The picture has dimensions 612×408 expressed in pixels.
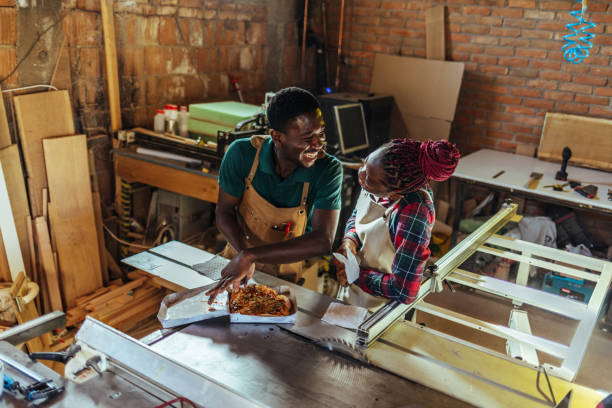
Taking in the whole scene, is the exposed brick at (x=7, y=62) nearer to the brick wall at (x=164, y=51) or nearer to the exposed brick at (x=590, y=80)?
the brick wall at (x=164, y=51)

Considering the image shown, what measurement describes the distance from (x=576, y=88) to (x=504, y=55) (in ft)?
2.25

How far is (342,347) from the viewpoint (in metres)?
1.44

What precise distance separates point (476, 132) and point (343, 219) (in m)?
1.82

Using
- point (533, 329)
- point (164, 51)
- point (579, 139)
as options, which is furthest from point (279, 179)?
point (579, 139)

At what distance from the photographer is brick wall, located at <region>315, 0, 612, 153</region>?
4.32 metres

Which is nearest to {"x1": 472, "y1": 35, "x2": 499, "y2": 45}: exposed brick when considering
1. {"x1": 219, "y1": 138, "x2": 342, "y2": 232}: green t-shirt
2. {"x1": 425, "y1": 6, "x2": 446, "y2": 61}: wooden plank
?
{"x1": 425, "y1": 6, "x2": 446, "y2": 61}: wooden plank

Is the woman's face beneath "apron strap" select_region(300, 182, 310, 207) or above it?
above

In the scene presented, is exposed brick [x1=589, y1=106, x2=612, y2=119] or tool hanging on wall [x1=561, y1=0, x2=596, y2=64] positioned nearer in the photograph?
tool hanging on wall [x1=561, y1=0, x2=596, y2=64]

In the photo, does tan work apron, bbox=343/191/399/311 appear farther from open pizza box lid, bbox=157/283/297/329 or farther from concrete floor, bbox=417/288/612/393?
concrete floor, bbox=417/288/612/393

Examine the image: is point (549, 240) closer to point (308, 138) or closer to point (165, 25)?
point (308, 138)

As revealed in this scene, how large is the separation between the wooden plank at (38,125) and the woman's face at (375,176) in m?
2.19

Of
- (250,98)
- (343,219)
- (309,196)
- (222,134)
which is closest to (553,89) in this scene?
(343,219)

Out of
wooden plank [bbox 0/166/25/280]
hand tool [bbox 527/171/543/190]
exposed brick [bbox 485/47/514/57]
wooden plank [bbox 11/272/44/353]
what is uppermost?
exposed brick [bbox 485/47/514/57]

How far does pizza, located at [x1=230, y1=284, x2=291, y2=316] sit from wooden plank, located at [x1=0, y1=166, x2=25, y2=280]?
6.25ft
